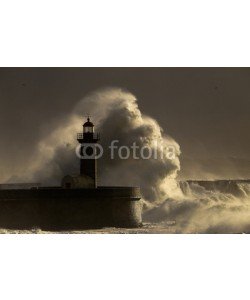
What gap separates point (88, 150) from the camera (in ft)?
30.9

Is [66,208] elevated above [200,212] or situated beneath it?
elevated above

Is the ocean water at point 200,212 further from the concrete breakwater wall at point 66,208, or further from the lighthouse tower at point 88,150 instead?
the lighthouse tower at point 88,150

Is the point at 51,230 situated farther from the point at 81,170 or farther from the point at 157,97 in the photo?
the point at 157,97

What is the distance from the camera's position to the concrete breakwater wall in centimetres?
939

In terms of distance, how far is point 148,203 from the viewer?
934 cm

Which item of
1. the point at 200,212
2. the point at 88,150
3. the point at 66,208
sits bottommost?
A: the point at 200,212

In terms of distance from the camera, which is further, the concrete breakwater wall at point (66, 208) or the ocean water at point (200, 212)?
the concrete breakwater wall at point (66, 208)

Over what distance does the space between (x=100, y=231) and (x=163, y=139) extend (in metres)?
1.55

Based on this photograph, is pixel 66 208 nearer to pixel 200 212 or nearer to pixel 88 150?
pixel 88 150

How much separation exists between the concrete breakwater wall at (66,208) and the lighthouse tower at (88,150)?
297 millimetres

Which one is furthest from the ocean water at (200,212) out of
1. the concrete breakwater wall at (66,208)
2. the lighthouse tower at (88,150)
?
the lighthouse tower at (88,150)

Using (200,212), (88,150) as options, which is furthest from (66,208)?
(200,212)

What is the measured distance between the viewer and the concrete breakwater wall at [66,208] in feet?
30.8

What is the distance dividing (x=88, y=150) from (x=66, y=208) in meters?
0.87
